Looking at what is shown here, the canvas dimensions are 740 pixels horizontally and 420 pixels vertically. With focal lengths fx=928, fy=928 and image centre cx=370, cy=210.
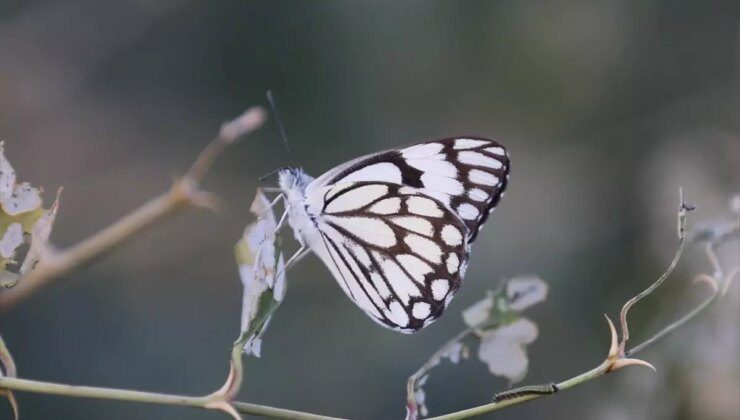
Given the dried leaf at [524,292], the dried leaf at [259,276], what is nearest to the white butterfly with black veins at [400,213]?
the dried leaf at [524,292]

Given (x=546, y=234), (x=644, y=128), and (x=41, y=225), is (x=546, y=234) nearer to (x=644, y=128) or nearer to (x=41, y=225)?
(x=644, y=128)

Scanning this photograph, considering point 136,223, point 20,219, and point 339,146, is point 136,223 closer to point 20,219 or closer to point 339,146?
point 20,219

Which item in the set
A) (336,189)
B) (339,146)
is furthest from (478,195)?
(339,146)

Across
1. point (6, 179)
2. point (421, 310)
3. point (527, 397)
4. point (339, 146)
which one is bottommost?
point (527, 397)

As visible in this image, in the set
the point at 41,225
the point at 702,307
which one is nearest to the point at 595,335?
the point at 702,307

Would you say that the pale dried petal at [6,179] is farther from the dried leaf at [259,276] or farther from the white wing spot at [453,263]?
the white wing spot at [453,263]
